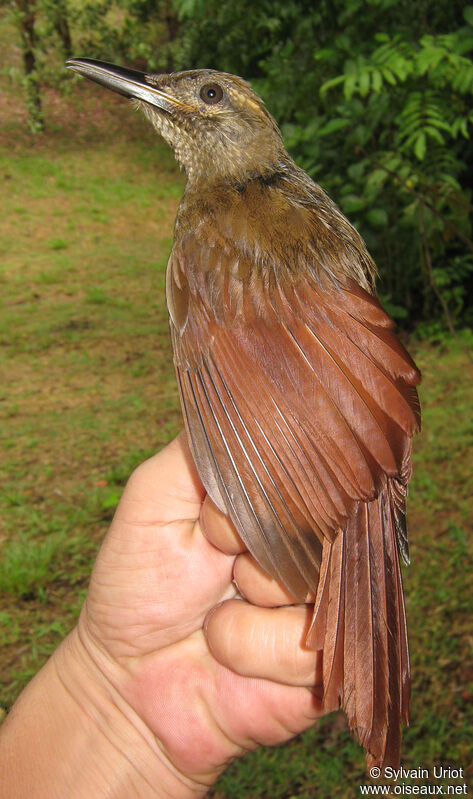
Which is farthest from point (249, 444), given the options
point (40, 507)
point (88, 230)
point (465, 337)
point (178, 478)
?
point (88, 230)

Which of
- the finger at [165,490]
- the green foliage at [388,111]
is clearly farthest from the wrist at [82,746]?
the green foliage at [388,111]

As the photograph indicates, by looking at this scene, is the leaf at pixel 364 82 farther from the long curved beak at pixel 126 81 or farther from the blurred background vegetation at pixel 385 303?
the long curved beak at pixel 126 81

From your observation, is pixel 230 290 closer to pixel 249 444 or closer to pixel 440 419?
pixel 249 444

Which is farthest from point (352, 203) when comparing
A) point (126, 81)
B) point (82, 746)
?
point (82, 746)

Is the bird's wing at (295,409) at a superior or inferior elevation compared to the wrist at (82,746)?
superior

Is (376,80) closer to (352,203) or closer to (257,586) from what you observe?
(352,203)
